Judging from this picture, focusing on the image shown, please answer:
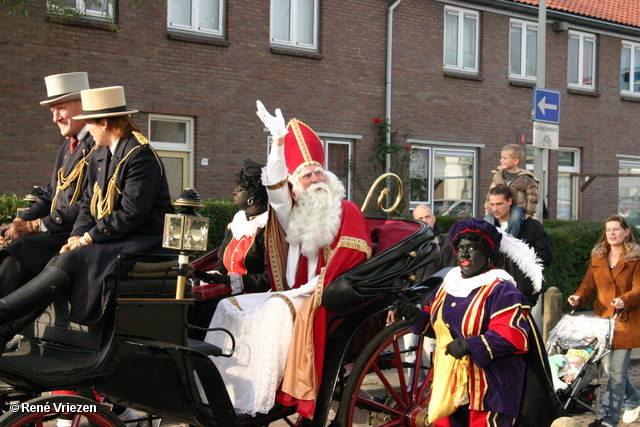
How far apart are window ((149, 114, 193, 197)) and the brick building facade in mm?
25

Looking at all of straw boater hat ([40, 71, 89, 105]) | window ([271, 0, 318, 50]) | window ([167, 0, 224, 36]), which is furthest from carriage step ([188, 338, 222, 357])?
window ([271, 0, 318, 50])

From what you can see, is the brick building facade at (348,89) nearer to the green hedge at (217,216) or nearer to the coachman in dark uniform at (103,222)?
the green hedge at (217,216)

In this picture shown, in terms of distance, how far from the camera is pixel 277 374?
168 inches

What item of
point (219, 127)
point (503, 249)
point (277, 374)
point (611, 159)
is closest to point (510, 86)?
point (611, 159)

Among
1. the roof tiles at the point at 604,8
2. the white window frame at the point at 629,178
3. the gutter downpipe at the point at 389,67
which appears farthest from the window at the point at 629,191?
the gutter downpipe at the point at 389,67

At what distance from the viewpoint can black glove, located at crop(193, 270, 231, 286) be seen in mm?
4578

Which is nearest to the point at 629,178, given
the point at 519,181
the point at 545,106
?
the point at 545,106

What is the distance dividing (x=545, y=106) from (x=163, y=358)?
7.17 meters

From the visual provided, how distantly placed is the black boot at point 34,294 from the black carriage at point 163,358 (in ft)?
0.77

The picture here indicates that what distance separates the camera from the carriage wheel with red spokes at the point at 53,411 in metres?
3.25

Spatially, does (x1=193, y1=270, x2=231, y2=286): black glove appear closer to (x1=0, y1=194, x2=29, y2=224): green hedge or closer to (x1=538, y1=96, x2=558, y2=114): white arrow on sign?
(x1=0, y1=194, x2=29, y2=224): green hedge

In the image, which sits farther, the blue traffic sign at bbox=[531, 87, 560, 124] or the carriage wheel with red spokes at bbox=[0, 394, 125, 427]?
the blue traffic sign at bbox=[531, 87, 560, 124]

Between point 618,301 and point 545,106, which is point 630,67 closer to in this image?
point 545,106

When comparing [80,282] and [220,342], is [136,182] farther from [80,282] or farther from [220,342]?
[220,342]
